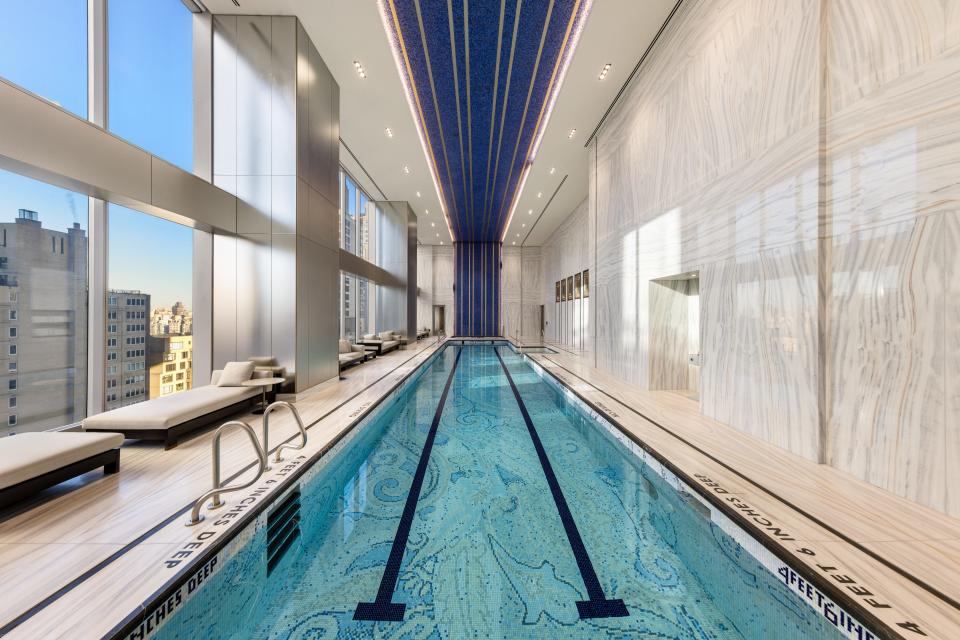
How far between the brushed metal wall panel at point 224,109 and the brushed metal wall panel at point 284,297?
52.3 inches

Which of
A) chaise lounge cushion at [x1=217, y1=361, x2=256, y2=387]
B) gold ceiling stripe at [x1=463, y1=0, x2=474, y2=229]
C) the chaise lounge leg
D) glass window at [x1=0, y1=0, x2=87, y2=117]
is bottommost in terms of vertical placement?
the chaise lounge leg

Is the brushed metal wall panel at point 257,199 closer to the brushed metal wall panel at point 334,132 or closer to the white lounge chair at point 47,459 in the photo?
the brushed metal wall panel at point 334,132

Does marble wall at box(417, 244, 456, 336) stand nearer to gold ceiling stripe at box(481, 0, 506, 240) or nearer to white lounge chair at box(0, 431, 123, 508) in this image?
gold ceiling stripe at box(481, 0, 506, 240)

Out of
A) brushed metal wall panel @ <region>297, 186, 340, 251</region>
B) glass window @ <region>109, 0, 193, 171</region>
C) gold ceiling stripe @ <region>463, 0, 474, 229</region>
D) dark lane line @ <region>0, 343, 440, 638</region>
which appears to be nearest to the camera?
dark lane line @ <region>0, 343, 440, 638</region>

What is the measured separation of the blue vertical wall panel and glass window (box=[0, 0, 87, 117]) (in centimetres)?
1662

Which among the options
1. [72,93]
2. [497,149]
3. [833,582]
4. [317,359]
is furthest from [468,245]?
[833,582]

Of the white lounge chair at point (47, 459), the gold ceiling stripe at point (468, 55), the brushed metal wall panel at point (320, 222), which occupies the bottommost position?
the white lounge chair at point (47, 459)

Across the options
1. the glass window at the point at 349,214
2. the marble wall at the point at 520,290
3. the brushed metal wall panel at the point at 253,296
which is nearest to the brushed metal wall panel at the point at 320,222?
the brushed metal wall panel at the point at 253,296

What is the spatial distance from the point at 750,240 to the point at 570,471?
2.97 meters

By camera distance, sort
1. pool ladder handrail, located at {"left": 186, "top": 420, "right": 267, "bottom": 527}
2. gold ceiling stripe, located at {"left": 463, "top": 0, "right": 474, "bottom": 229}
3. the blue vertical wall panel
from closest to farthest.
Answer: pool ladder handrail, located at {"left": 186, "top": 420, "right": 267, "bottom": 527}
gold ceiling stripe, located at {"left": 463, "top": 0, "right": 474, "bottom": 229}
the blue vertical wall panel

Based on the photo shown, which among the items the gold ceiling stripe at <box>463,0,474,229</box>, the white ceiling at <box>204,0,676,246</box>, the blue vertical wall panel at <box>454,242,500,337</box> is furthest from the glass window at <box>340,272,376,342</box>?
the blue vertical wall panel at <box>454,242,500,337</box>

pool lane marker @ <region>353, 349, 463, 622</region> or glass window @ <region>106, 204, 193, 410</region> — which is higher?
glass window @ <region>106, 204, 193, 410</region>

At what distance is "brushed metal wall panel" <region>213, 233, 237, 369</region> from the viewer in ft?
17.7

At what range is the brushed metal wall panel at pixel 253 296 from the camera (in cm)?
542
